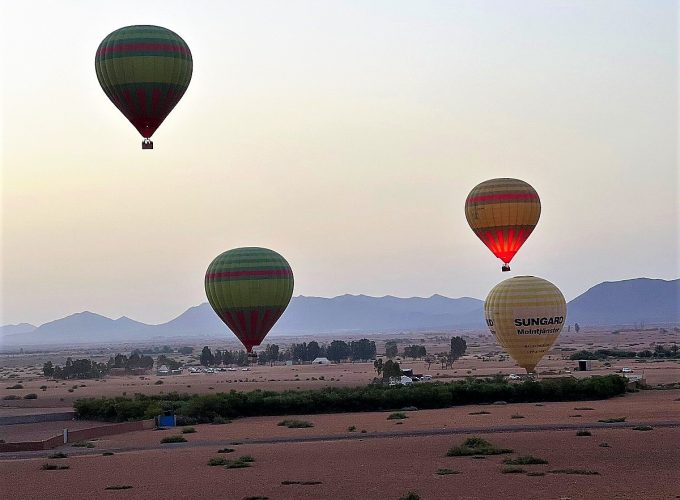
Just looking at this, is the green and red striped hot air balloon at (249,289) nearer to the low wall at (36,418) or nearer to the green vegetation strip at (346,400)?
the green vegetation strip at (346,400)

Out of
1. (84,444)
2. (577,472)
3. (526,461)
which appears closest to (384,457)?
(526,461)

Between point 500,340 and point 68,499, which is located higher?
point 500,340

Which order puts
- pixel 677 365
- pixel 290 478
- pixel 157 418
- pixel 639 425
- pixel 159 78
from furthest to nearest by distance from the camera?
pixel 677 365
pixel 157 418
pixel 159 78
pixel 639 425
pixel 290 478

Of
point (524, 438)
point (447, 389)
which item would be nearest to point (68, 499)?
point (524, 438)

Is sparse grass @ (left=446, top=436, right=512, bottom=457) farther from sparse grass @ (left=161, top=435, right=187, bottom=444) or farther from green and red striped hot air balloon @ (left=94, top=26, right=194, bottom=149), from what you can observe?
green and red striped hot air balloon @ (left=94, top=26, right=194, bottom=149)

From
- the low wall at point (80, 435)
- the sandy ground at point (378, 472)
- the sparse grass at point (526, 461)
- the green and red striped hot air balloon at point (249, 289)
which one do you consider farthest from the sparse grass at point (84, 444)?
the sparse grass at point (526, 461)

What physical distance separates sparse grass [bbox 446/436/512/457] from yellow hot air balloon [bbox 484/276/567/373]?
23.0 metres

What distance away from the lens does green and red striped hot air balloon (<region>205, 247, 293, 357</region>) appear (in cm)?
5456

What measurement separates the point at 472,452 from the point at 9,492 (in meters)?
14.6

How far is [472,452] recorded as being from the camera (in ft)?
119

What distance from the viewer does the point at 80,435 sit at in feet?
153

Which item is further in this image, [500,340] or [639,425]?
[500,340]

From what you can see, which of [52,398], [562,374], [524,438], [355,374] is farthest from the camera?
[355,374]

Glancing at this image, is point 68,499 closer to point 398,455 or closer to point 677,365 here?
point 398,455
